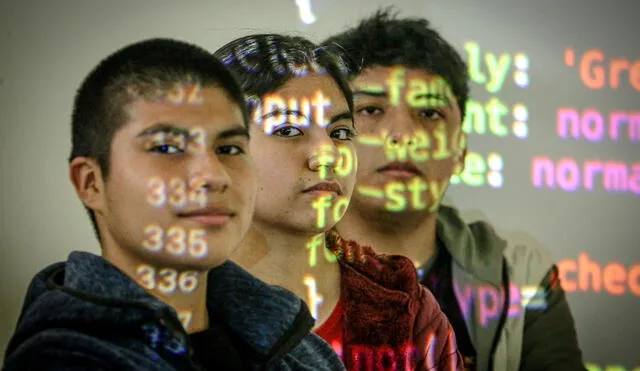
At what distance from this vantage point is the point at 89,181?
3.41 feet

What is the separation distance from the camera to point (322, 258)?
4.22 feet

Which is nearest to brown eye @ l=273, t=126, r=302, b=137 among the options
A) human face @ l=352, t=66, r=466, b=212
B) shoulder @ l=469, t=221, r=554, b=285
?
human face @ l=352, t=66, r=466, b=212

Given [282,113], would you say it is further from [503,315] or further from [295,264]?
[503,315]

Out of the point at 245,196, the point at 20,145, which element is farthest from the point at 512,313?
the point at 20,145

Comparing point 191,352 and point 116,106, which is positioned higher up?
point 116,106

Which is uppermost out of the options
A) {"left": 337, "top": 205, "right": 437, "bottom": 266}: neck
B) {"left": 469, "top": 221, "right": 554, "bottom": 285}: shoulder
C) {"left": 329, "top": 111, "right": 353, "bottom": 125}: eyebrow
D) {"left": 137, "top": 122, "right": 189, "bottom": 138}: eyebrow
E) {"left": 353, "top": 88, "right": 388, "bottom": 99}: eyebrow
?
{"left": 353, "top": 88, "right": 388, "bottom": 99}: eyebrow

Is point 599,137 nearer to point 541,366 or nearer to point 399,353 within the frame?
point 541,366

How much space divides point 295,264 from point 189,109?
0.34 metres

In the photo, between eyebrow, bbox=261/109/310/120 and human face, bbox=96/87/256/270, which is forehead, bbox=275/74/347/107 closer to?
eyebrow, bbox=261/109/310/120

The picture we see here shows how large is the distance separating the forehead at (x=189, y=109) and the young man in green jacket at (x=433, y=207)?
0.33 m

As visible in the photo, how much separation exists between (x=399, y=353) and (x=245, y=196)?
0.37 metres

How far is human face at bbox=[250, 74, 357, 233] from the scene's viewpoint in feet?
4.07

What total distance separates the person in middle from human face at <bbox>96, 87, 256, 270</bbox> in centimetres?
19

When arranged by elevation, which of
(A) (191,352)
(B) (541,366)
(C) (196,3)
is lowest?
(B) (541,366)
